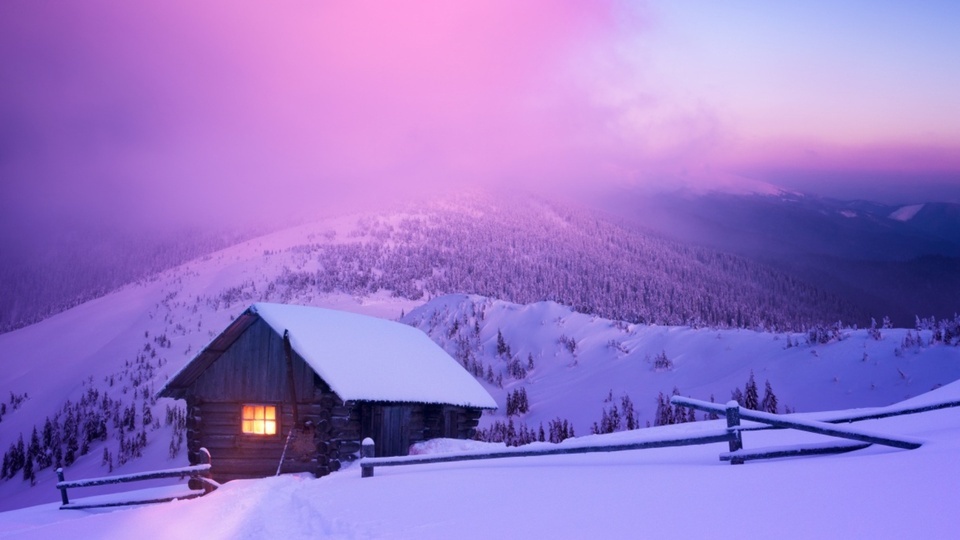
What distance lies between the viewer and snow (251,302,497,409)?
66.0 ft

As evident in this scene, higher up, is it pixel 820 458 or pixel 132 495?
pixel 820 458

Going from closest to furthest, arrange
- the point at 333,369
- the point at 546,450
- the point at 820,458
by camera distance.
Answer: the point at 820,458 → the point at 546,450 → the point at 333,369

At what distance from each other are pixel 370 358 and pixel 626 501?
16953 mm

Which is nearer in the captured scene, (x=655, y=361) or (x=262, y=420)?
(x=262, y=420)

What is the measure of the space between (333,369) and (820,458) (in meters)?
15.0

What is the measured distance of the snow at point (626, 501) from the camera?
5.02m

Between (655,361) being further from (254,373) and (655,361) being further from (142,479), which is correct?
(142,479)

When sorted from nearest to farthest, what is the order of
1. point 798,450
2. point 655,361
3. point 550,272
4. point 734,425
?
point 798,450
point 734,425
point 655,361
point 550,272

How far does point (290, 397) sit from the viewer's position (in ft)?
68.0

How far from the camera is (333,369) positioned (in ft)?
65.4

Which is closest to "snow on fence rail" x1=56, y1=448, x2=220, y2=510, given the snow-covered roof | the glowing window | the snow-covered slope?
the glowing window

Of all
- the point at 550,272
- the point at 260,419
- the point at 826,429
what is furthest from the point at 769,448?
the point at 550,272

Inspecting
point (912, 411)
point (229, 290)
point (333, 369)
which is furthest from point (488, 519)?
point (229, 290)

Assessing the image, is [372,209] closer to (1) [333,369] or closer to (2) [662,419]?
(2) [662,419]
